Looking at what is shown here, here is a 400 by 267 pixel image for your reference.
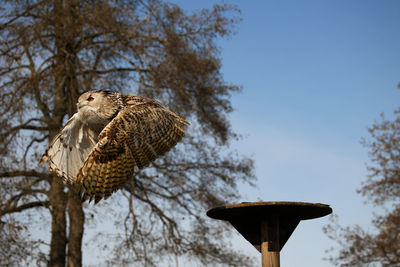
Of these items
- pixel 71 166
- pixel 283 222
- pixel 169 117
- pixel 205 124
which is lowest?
pixel 283 222

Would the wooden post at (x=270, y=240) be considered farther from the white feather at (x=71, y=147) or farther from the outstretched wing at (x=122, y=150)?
the white feather at (x=71, y=147)

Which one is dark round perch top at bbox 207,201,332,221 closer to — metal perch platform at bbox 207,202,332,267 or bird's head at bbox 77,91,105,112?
metal perch platform at bbox 207,202,332,267

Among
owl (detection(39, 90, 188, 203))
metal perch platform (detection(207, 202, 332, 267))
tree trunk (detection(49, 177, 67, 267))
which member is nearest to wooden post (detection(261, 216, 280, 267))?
metal perch platform (detection(207, 202, 332, 267))

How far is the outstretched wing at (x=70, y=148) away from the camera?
188 inches

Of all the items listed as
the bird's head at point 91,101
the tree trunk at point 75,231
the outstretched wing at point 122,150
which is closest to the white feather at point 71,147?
the bird's head at point 91,101

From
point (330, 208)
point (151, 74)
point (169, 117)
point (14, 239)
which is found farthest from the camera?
point (151, 74)

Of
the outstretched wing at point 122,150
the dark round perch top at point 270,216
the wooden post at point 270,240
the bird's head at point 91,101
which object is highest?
the bird's head at point 91,101

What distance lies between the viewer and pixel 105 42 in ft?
32.9

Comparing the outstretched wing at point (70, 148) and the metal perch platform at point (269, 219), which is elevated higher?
the outstretched wing at point (70, 148)

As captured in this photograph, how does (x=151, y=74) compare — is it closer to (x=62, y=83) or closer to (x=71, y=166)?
(x=62, y=83)

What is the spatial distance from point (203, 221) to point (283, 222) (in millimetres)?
6611

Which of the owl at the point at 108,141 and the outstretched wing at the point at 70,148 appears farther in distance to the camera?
the outstretched wing at the point at 70,148

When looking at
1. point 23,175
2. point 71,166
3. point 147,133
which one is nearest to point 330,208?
point 147,133

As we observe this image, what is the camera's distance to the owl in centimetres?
439
